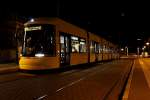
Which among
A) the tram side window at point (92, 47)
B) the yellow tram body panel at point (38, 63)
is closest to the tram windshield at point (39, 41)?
the yellow tram body panel at point (38, 63)

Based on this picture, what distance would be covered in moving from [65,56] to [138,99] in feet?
41.4

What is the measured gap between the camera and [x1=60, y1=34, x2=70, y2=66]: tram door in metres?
21.9

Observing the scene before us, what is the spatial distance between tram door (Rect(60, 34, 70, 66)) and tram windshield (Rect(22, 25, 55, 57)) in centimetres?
155

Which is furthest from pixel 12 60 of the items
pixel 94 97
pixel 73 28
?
pixel 94 97

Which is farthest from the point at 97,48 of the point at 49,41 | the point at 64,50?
the point at 49,41

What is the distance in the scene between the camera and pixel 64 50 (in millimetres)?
22562

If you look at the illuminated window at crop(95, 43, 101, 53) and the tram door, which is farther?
the illuminated window at crop(95, 43, 101, 53)

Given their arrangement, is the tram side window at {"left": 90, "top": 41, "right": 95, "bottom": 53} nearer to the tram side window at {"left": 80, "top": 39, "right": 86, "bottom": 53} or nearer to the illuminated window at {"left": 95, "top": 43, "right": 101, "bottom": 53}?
the illuminated window at {"left": 95, "top": 43, "right": 101, "bottom": 53}

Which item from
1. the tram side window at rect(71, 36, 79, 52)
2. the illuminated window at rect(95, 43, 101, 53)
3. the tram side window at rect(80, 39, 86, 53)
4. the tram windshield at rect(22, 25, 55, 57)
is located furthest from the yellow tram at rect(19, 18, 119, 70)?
the illuminated window at rect(95, 43, 101, 53)

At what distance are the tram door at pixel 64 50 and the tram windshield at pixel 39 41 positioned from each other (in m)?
1.55

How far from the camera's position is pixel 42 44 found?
66.1 ft

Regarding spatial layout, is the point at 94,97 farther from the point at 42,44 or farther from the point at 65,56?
the point at 65,56

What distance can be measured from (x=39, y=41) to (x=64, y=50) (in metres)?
2.86

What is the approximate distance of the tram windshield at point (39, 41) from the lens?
66.0ft
